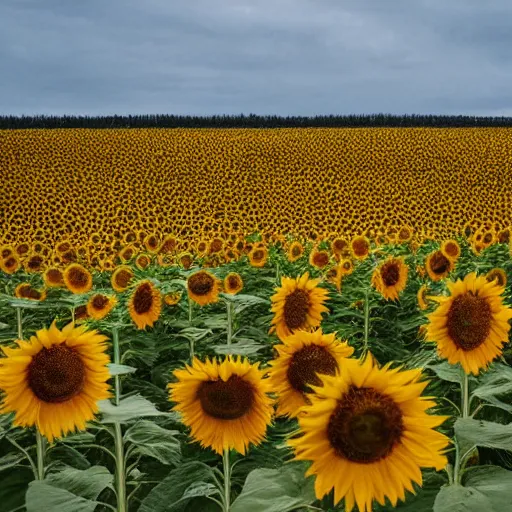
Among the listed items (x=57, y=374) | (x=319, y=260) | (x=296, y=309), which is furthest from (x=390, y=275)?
(x=57, y=374)

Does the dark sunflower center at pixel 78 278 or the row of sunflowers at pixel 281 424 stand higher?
the row of sunflowers at pixel 281 424

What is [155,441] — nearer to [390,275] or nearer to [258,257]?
[390,275]

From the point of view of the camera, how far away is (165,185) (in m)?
23.0

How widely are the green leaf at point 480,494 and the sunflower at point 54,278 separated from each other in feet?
15.7

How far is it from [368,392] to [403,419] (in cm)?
8

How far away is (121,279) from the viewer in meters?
5.61

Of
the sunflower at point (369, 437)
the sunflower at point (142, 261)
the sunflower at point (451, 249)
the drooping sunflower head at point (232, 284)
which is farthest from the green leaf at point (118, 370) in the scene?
the sunflower at point (142, 261)

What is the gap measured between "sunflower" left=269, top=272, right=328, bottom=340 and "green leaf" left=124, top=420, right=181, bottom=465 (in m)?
0.76

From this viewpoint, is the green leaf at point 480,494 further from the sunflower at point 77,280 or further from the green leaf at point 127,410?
the sunflower at point 77,280

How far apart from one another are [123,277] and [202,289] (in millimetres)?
1217

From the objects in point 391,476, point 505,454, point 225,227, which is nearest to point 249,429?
point 391,476

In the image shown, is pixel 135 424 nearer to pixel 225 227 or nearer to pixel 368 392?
pixel 368 392

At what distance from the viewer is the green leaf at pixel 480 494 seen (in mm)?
1700

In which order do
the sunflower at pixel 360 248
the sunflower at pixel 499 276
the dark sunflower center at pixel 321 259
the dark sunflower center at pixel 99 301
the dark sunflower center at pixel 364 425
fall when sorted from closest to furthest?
the dark sunflower center at pixel 364 425, the dark sunflower center at pixel 99 301, the sunflower at pixel 499 276, the dark sunflower center at pixel 321 259, the sunflower at pixel 360 248
